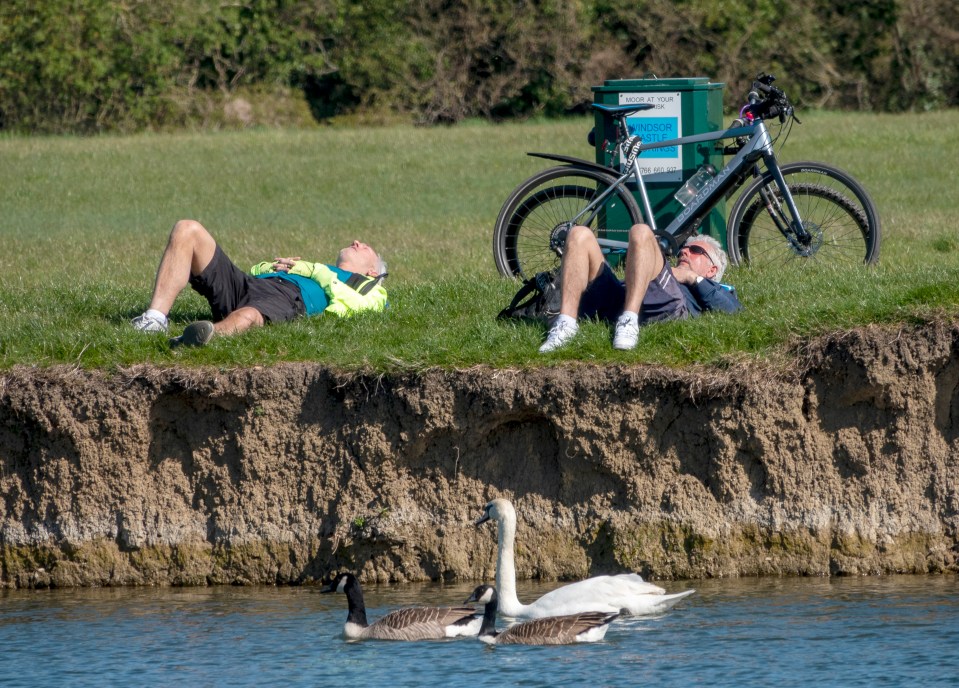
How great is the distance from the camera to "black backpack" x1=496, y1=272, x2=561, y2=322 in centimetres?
945

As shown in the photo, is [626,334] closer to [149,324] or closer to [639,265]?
[639,265]

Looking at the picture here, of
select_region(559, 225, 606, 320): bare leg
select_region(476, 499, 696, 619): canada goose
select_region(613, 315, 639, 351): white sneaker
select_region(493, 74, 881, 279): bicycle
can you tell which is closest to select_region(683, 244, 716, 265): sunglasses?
select_region(559, 225, 606, 320): bare leg

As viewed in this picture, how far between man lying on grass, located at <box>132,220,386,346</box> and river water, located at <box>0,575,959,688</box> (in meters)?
1.83

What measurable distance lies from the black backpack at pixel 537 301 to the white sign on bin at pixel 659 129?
2497mm

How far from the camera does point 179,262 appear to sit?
9.85 m

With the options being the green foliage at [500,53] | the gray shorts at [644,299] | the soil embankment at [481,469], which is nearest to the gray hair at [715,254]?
the gray shorts at [644,299]

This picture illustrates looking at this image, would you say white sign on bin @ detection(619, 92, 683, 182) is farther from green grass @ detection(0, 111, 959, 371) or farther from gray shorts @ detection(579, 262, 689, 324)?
gray shorts @ detection(579, 262, 689, 324)

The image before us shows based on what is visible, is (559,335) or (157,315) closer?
(559,335)

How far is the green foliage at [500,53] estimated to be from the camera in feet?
90.5

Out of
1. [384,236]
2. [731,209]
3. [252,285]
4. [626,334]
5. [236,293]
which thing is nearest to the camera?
[626,334]

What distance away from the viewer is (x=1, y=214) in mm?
19125

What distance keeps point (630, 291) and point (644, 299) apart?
0.23m

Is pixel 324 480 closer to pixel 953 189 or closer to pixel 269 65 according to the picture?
pixel 953 189

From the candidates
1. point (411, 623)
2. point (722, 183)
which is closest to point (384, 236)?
point (722, 183)
